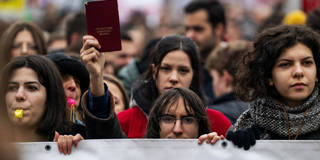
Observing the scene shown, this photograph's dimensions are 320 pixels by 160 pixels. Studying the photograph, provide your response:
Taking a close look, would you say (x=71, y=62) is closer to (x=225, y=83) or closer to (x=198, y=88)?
(x=198, y=88)

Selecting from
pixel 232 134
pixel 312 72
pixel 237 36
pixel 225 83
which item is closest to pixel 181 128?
pixel 232 134

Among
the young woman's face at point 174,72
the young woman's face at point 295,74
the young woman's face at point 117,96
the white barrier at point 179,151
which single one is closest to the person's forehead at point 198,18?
the young woman's face at point 117,96

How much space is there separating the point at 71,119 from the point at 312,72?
1.58 meters

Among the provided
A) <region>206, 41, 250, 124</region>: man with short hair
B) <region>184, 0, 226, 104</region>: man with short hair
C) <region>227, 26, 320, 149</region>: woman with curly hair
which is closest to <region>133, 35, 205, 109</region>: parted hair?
<region>227, 26, 320, 149</region>: woman with curly hair

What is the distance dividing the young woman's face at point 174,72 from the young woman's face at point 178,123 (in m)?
0.78

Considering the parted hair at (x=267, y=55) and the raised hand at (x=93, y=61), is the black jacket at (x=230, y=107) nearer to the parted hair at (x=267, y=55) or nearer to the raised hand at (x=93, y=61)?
the parted hair at (x=267, y=55)

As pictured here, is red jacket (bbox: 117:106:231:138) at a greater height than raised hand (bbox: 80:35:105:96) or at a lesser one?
lesser

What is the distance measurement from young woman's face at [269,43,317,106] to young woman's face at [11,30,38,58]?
105 inches

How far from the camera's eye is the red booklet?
3680 mm

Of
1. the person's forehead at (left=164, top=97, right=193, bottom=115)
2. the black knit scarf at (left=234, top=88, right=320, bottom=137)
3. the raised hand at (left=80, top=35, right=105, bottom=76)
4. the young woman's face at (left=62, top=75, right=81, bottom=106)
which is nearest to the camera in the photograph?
the raised hand at (left=80, top=35, right=105, bottom=76)

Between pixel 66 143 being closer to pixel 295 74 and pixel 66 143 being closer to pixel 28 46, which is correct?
pixel 295 74

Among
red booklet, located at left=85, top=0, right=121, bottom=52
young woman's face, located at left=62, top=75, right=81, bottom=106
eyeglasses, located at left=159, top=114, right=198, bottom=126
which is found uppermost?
red booklet, located at left=85, top=0, right=121, bottom=52

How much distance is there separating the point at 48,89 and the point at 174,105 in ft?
2.70

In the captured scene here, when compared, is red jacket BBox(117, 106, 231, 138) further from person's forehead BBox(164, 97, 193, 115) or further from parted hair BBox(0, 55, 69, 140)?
parted hair BBox(0, 55, 69, 140)
